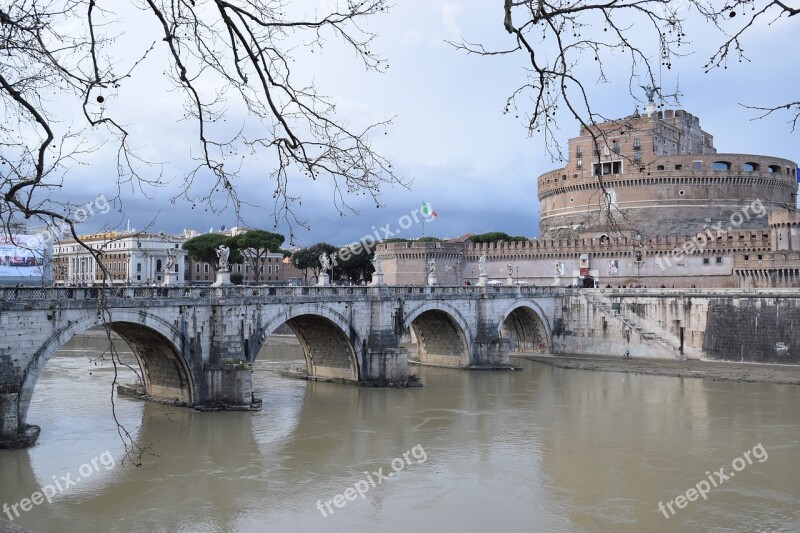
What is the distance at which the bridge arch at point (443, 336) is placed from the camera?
35438mm

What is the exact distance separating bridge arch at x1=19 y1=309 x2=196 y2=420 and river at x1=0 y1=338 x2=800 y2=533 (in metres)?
0.76

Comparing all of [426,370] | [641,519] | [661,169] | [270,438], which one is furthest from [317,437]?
[661,169]

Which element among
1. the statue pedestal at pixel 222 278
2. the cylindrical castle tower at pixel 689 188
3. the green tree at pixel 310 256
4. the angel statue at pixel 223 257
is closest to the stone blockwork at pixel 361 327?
the statue pedestal at pixel 222 278

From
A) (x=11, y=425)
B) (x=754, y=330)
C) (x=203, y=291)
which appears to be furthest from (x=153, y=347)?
(x=754, y=330)

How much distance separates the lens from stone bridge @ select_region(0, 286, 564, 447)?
18.4 meters

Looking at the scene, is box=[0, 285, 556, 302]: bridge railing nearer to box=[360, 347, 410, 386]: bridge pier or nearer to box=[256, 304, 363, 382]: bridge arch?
box=[256, 304, 363, 382]: bridge arch

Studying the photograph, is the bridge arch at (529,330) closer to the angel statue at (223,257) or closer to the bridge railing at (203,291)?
the bridge railing at (203,291)

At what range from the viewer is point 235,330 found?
24.2 m

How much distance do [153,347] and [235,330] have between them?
259 cm

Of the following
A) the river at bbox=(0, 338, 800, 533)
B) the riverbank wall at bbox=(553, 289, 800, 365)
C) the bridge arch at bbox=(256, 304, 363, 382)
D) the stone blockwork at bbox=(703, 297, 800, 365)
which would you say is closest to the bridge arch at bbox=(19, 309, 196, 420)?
the river at bbox=(0, 338, 800, 533)

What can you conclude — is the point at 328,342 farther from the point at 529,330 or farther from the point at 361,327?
the point at 529,330

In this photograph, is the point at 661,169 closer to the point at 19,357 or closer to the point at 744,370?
the point at 744,370

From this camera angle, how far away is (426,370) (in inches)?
1410

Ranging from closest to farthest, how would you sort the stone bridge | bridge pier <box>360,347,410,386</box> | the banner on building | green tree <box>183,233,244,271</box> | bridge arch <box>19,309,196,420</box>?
the banner on building, the stone bridge, bridge arch <box>19,309,196,420</box>, bridge pier <box>360,347,410,386</box>, green tree <box>183,233,244,271</box>
